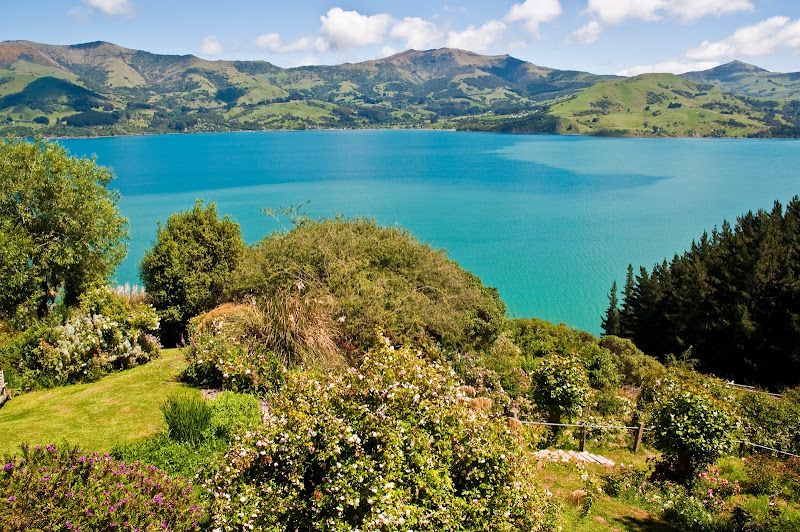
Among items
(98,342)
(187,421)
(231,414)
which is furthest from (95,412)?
(231,414)

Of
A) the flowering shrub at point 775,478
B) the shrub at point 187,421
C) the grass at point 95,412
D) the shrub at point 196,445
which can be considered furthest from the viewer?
the flowering shrub at point 775,478

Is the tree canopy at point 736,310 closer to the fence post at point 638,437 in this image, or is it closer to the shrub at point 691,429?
the fence post at point 638,437

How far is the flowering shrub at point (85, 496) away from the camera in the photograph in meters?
4.90

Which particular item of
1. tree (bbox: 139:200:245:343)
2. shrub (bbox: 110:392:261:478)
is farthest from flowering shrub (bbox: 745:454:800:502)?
tree (bbox: 139:200:245:343)

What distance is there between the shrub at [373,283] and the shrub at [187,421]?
4.41 m

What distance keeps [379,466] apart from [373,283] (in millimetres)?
9348

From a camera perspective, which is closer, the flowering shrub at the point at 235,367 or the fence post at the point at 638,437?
the flowering shrub at the point at 235,367

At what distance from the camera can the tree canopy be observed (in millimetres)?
26531

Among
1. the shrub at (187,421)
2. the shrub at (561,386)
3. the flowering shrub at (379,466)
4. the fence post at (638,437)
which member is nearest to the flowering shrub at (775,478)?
the fence post at (638,437)

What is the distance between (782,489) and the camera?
363 inches

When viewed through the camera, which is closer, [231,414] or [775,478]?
[231,414]

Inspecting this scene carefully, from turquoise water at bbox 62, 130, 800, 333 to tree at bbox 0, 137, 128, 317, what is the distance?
14685 mm

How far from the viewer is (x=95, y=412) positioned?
10250mm

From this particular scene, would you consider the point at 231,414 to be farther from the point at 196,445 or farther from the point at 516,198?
the point at 516,198
